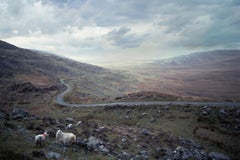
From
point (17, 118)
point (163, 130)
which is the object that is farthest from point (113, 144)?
point (17, 118)

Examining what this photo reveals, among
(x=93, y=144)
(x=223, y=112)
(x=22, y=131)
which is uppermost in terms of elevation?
(x=22, y=131)

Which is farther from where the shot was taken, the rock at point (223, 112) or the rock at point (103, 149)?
the rock at point (223, 112)

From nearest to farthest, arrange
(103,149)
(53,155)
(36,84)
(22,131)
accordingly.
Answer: (53,155)
(103,149)
(22,131)
(36,84)

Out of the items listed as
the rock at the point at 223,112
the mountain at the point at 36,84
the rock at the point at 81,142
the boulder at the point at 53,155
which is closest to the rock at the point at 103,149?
the rock at the point at 81,142

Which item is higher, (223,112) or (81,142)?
(81,142)

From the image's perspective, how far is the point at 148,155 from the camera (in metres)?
15.3

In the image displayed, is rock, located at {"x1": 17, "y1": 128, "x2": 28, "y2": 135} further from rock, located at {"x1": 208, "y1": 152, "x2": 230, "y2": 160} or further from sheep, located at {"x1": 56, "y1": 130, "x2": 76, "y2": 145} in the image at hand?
rock, located at {"x1": 208, "y1": 152, "x2": 230, "y2": 160}

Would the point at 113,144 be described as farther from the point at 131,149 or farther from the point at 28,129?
the point at 28,129

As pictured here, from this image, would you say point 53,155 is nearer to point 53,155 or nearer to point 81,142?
point 53,155

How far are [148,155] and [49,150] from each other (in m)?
8.56

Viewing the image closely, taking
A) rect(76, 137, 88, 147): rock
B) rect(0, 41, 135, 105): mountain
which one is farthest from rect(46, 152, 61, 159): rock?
rect(0, 41, 135, 105): mountain

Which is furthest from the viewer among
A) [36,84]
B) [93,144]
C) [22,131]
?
[36,84]

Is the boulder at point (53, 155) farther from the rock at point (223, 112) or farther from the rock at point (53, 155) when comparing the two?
the rock at point (223, 112)

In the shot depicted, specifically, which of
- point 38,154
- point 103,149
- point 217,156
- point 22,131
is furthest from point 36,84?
point 217,156
